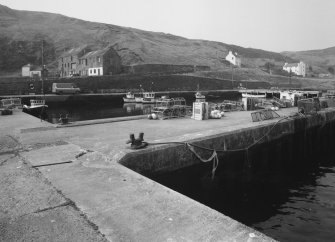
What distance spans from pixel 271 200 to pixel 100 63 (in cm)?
7676

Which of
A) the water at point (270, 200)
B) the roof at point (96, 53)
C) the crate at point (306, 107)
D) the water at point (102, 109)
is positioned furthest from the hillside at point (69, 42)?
the water at point (270, 200)

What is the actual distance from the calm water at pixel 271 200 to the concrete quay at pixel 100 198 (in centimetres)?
102

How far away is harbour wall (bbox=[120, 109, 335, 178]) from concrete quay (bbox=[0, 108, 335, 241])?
6 cm

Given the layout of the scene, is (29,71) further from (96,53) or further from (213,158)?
(213,158)

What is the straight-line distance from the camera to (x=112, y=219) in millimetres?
5320

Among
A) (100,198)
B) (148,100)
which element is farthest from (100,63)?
(100,198)

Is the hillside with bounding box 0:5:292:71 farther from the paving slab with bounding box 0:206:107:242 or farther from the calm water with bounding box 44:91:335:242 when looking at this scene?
the paving slab with bounding box 0:206:107:242

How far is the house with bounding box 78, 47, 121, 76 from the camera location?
8256cm

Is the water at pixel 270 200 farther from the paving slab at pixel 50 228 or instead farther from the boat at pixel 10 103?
the boat at pixel 10 103

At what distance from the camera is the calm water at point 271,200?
987 centimetres

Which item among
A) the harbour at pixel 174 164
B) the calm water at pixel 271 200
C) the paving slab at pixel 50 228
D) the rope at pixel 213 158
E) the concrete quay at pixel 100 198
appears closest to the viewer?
the paving slab at pixel 50 228

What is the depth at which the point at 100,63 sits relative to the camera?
82938 millimetres

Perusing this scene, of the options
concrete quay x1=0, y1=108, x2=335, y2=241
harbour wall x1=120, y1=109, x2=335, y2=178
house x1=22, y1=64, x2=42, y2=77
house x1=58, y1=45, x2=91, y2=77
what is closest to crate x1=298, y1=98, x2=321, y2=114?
harbour wall x1=120, y1=109, x2=335, y2=178

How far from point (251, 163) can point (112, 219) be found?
10.7m
